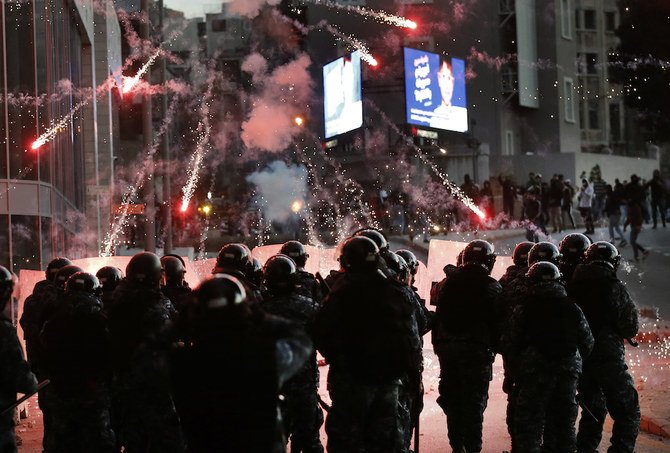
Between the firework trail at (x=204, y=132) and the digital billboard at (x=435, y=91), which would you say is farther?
the firework trail at (x=204, y=132)

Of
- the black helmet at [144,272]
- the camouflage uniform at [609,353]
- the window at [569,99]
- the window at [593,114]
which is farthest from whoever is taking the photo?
the window at [593,114]

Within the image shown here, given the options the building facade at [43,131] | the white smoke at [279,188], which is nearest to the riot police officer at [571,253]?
the building facade at [43,131]

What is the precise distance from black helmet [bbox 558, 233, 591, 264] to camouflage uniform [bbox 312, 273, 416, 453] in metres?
2.38

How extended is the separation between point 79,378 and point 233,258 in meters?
2.00

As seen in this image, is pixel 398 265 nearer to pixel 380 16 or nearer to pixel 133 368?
pixel 133 368

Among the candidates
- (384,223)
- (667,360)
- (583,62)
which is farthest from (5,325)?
(583,62)

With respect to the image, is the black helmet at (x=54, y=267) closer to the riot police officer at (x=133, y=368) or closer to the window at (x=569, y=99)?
the riot police officer at (x=133, y=368)

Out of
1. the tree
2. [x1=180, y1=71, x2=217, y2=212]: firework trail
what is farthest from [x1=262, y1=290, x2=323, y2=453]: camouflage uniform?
[x1=180, y1=71, x2=217, y2=212]: firework trail

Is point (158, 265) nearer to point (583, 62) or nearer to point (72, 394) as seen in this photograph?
point (72, 394)

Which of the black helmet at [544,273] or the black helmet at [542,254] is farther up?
the black helmet at [542,254]

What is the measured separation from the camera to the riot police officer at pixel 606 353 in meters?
8.05

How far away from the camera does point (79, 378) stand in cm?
708

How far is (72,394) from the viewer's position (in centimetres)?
712

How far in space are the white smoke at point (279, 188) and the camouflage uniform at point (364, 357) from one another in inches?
1388
